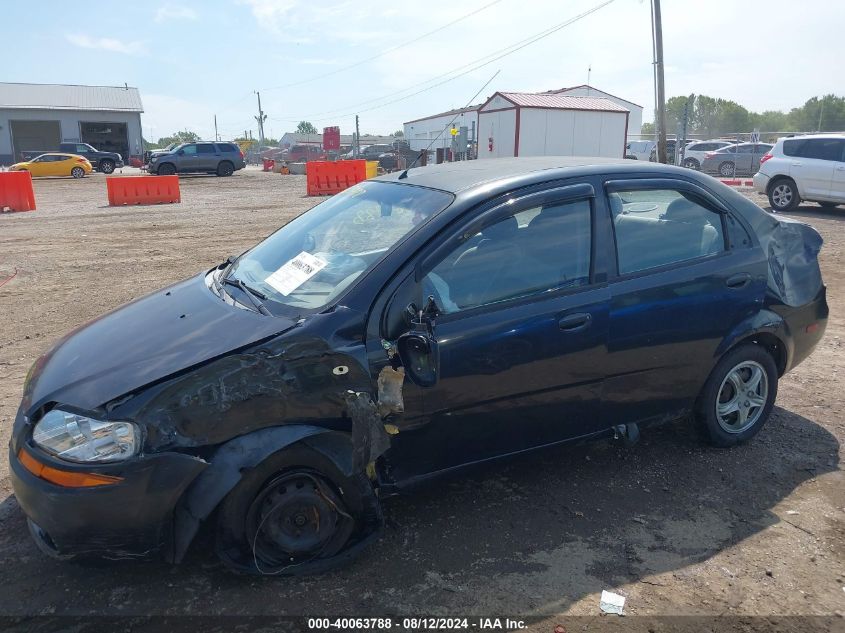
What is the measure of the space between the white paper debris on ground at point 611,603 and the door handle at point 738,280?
6.08ft

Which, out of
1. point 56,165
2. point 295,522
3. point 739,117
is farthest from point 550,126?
point 739,117

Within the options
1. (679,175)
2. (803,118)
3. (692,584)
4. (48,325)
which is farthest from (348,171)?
(803,118)

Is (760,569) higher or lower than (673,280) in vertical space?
lower

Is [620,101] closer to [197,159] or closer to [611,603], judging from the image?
[197,159]

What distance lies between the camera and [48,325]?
6395 millimetres

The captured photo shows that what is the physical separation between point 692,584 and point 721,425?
1362 millimetres

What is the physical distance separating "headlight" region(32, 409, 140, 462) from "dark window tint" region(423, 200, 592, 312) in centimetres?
134

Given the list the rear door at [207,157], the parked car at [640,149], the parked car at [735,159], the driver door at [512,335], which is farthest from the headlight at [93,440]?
the parked car at [640,149]

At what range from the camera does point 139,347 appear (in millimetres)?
2789

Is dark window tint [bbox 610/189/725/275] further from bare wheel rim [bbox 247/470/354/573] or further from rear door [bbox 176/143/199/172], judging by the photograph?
rear door [bbox 176/143/199/172]

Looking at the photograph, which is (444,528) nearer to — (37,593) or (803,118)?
(37,593)

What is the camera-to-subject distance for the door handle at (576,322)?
309 centimetres

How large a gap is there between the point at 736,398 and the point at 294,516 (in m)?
2.71

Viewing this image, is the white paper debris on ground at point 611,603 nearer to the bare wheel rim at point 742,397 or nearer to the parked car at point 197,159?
the bare wheel rim at point 742,397
